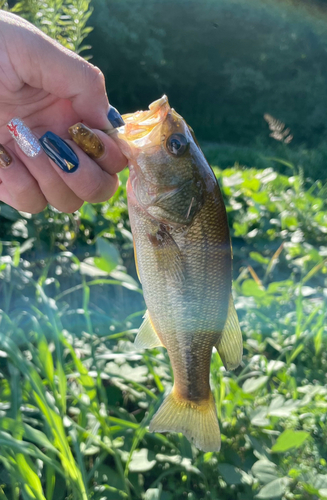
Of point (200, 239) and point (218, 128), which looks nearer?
point (200, 239)

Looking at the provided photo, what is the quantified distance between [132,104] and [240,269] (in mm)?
10156

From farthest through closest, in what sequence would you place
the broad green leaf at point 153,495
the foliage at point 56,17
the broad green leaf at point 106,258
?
the foliage at point 56,17
the broad green leaf at point 106,258
the broad green leaf at point 153,495

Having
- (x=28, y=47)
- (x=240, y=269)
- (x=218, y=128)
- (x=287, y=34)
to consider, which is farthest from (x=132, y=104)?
(x=28, y=47)

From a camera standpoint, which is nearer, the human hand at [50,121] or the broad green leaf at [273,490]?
the human hand at [50,121]

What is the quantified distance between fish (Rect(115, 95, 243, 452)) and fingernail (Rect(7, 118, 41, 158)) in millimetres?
258

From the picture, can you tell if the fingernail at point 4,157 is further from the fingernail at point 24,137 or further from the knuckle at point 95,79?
the knuckle at point 95,79

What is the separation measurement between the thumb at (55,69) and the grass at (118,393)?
2.55ft

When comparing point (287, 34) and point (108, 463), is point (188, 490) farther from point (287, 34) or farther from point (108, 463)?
point (287, 34)

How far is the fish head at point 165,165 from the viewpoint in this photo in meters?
1.10

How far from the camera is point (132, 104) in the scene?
39.3 feet

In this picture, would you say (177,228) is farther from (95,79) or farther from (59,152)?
(95,79)

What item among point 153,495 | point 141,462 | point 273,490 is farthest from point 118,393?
point 273,490

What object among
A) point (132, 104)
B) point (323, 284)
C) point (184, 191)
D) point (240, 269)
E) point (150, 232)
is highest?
point (184, 191)

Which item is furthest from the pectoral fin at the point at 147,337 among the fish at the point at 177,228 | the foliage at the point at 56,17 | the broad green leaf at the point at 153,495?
the foliage at the point at 56,17
